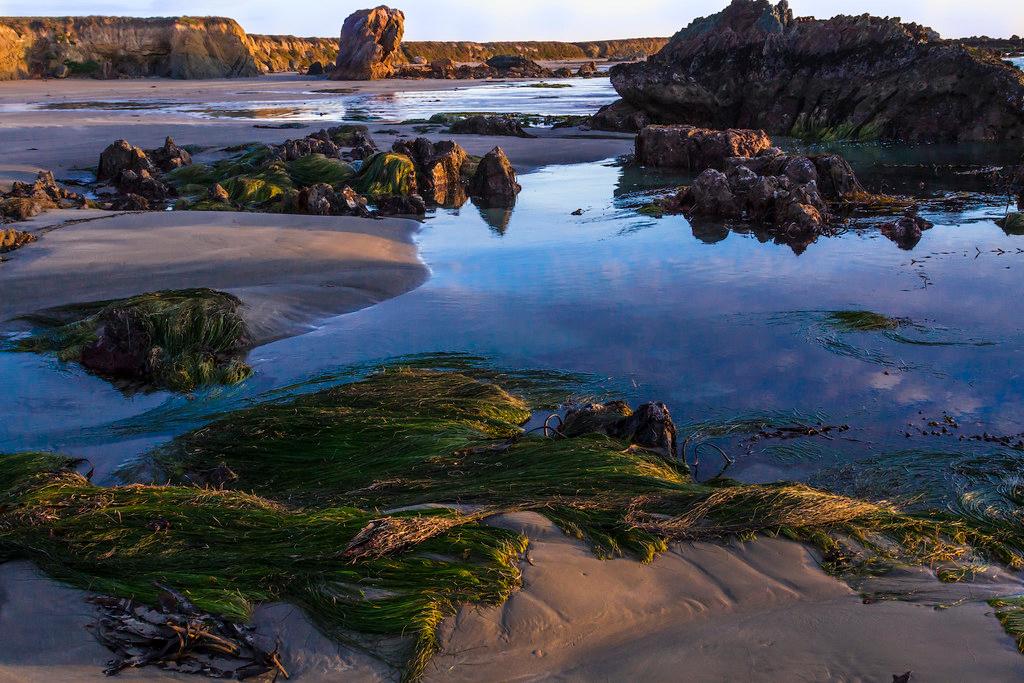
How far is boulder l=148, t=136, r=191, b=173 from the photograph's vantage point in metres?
14.0

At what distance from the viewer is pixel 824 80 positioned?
65.9 feet

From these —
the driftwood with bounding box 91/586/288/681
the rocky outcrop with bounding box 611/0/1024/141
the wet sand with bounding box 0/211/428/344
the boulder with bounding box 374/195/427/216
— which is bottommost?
the driftwood with bounding box 91/586/288/681

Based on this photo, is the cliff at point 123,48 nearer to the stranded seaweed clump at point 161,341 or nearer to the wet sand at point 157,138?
the wet sand at point 157,138

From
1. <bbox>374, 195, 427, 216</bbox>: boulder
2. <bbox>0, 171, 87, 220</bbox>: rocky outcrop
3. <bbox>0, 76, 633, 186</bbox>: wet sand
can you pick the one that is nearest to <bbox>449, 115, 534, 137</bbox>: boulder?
<bbox>0, 76, 633, 186</bbox>: wet sand

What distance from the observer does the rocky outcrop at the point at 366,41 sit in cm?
5497

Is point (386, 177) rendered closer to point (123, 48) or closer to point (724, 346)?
point (724, 346)

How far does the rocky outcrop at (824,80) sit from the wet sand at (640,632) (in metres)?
18.2

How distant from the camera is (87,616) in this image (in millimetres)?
2498

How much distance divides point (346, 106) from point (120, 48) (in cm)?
2949

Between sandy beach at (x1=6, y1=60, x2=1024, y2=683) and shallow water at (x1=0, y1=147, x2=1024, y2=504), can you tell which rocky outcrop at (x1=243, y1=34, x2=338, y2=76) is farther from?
sandy beach at (x1=6, y1=60, x2=1024, y2=683)

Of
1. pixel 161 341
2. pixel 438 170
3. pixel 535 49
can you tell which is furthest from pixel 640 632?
pixel 535 49

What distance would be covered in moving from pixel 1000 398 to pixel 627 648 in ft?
11.6

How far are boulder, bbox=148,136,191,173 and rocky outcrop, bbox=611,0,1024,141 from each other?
467 inches

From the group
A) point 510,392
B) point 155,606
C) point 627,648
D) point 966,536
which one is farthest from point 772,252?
point 155,606
